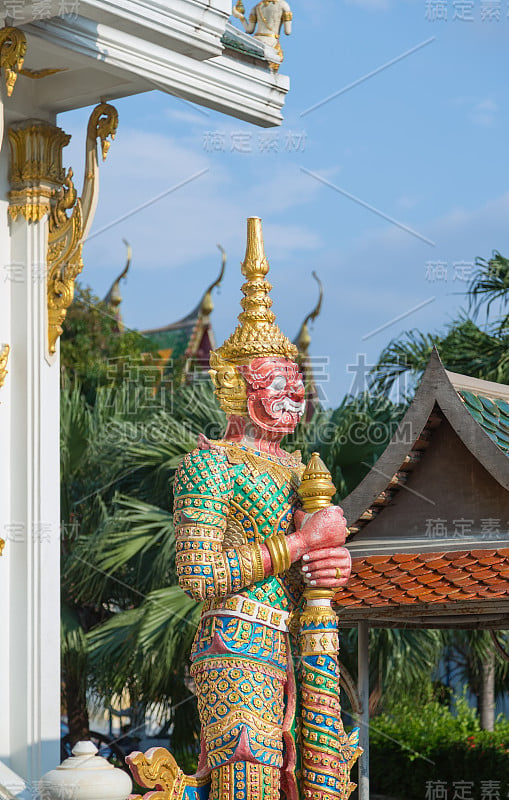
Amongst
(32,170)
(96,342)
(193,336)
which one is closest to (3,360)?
(32,170)

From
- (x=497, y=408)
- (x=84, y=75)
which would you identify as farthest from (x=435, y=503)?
(x=84, y=75)

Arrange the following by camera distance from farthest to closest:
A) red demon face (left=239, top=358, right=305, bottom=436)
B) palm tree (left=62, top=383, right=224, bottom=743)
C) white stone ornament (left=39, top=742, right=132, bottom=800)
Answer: palm tree (left=62, top=383, right=224, bottom=743)
red demon face (left=239, top=358, right=305, bottom=436)
white stone ornament (left=39, top=742, right=132, bottom=800)

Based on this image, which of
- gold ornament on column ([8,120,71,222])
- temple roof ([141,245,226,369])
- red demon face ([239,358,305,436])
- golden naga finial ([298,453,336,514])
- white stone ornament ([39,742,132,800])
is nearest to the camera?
white stone ornament ([39,742,132,800])

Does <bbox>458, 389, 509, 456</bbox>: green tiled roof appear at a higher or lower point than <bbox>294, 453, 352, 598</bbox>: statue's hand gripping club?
higher

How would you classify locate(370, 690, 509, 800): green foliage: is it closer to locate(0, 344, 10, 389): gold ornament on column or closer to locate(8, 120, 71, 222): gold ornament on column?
locate(0, 344, 10, 389): gold ornament on column

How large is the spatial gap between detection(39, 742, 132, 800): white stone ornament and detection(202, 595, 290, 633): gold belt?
30.1 inches

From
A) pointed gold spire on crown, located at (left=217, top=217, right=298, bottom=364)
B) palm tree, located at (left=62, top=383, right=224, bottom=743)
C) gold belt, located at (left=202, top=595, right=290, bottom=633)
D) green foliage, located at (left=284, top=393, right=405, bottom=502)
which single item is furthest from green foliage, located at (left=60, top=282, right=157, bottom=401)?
gold belt, located at (left=202, top=595, right=290, bottom=633)

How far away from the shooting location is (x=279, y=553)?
14.4 feet

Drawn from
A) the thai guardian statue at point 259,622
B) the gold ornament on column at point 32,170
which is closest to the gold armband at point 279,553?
the thai guardian statue at point 259,622

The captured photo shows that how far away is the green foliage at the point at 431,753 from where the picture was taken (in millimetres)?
10594

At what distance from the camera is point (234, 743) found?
4277 millimetres

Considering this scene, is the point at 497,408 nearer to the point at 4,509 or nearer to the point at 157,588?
the point at 4,509

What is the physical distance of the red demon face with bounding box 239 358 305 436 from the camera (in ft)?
15.3

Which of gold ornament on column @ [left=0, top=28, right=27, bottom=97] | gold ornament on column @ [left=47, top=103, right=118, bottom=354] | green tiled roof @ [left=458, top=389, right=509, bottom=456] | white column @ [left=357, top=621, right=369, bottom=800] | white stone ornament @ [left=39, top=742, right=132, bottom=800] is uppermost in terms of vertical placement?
gold ornament on column @ [left=0, top=28, right=27, bottom=97]
